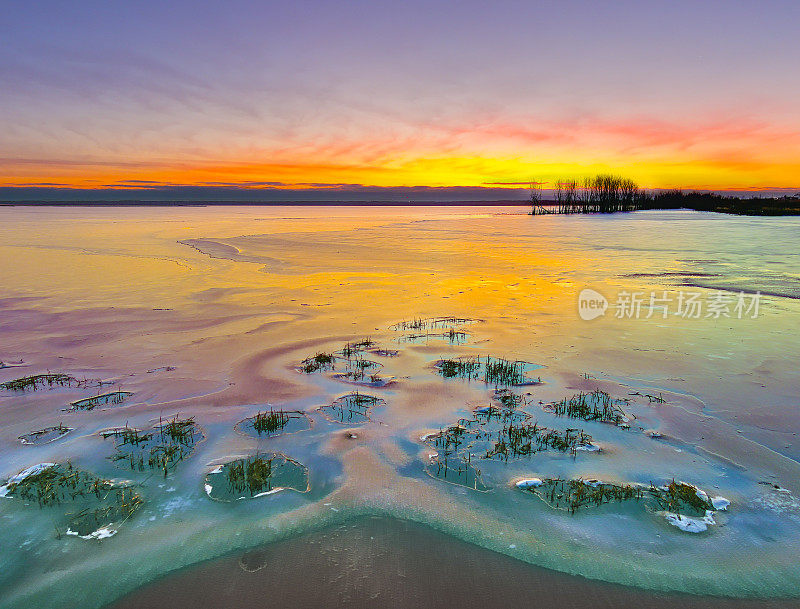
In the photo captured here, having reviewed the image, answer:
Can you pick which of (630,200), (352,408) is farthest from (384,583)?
(630,200)

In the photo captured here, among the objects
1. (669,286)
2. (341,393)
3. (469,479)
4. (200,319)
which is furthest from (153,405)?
(669,286)

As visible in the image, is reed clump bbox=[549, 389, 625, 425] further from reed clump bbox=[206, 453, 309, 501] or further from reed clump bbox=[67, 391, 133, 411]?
reed clump bbox=[67, 391, 133, 411]

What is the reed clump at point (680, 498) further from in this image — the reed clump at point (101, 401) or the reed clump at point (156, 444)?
the reed clump at point (101, 401)

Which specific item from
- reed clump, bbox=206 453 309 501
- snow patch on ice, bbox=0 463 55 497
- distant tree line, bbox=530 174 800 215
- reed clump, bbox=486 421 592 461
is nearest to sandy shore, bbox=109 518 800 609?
reed clump, bbox=206 453 309 501

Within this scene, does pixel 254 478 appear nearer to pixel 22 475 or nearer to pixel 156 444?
pixel 156 444

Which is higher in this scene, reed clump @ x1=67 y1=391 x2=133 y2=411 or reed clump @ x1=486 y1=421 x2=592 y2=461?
reed clump @ x1=67 y1=391 x2=133 y2=411

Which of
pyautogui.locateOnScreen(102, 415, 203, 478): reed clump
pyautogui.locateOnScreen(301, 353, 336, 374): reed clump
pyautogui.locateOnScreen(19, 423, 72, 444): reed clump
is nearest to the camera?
pyautogui.locateOnScreen(102, 415, 203, 478): reed clump

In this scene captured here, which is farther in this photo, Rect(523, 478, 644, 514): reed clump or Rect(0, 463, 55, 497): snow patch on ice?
Rect(0, 463, 55, 497): snow patch on ice

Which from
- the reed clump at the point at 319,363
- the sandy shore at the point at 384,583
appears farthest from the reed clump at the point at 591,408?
the reed clump at the point at 319,363
